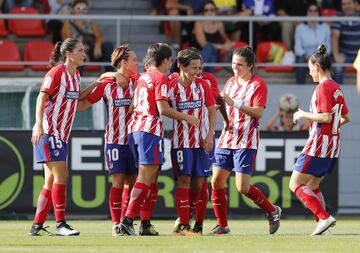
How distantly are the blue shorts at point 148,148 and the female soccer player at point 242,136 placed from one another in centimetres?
104

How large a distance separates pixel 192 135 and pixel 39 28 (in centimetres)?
787

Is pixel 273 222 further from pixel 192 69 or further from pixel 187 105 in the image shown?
pixel 192 69

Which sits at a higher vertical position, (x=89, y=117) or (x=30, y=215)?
(x=89, y=117)

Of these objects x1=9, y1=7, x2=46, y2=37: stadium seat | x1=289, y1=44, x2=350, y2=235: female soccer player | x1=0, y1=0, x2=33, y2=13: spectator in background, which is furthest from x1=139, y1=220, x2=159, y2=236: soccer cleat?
x1=0, y1=0, x2=33, y2=13: spectator in background

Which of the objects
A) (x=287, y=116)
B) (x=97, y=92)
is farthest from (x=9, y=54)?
(x=97, y=92)

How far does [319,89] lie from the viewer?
13.6m

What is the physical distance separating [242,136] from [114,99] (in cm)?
151

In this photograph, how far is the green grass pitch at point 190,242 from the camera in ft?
37.4

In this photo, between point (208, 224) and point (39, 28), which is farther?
point (39, 28)

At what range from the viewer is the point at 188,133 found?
13508mm

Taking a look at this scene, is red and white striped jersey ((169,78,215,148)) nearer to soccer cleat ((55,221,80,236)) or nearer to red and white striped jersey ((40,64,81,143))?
red and white striped jersey ((40,64,81,143))

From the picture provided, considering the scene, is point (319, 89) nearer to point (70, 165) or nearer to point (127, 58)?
point (127, 58)

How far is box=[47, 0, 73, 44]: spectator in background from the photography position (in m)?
20.5

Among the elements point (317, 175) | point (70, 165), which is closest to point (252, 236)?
point (317, 175)
